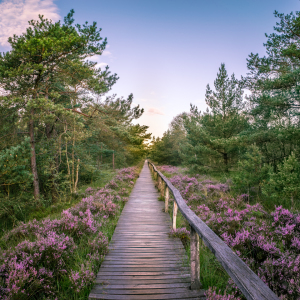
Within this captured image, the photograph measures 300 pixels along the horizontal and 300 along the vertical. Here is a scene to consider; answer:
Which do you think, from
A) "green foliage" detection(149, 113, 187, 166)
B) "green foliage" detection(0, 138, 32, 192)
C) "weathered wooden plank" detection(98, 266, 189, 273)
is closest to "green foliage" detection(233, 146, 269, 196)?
"weathered wooden plank" detection(98, 266, 189, 273)

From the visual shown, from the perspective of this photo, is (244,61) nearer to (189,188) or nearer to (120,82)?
(189,188)

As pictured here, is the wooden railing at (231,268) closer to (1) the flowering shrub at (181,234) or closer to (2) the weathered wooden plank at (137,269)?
(2) the weathered wooden plank at (137,269)

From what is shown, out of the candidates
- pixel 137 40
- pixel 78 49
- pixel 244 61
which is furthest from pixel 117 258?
pixel 137 40

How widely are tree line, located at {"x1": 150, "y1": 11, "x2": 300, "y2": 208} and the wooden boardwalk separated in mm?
4632

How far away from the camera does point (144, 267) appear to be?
321 centimetres

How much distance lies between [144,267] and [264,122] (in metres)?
13.6

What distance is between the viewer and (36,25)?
8680 mm

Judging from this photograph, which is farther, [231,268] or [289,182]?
[289,182]

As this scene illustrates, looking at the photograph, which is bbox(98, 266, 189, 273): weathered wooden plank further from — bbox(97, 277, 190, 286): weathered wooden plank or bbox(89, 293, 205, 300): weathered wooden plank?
bbox(89, 293, 205, 300): weathered wooden plank

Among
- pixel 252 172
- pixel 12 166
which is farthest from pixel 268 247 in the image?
pixel 12 166

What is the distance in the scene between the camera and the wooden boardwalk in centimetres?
254

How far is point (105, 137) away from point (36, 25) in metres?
16.4

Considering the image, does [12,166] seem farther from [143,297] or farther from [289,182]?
[289,182]

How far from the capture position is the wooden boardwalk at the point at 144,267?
8.34 ft
